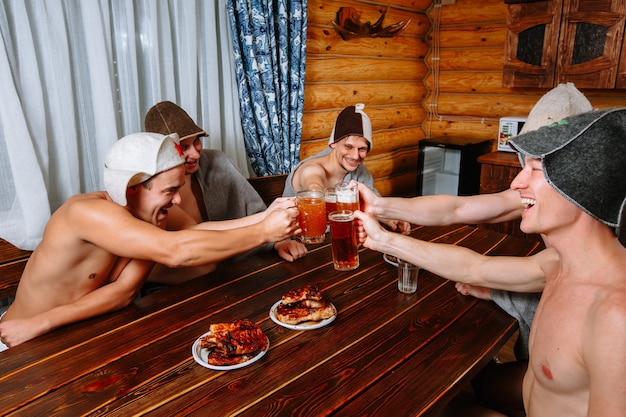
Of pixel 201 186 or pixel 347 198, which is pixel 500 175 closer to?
pixel 201 186

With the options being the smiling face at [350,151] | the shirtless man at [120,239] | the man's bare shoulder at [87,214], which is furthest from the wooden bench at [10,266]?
the smiling face at [350,151]

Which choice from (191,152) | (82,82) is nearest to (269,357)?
(191,152)

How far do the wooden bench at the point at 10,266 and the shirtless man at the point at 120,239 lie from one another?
262 mm

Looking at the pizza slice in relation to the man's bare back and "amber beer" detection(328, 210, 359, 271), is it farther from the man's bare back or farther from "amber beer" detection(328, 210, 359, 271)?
the man's bare back

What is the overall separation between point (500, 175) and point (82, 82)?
3.81 metres

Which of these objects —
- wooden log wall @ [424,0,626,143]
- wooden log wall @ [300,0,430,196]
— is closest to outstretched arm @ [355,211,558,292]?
wooden log wall @ [300,0,430,196]

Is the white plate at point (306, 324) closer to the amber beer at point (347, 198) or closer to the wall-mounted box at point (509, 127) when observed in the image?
the amber beer at point (347, 198)

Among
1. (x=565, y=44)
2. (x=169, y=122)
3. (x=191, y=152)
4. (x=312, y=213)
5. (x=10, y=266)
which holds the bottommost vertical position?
(x=10, y=266)

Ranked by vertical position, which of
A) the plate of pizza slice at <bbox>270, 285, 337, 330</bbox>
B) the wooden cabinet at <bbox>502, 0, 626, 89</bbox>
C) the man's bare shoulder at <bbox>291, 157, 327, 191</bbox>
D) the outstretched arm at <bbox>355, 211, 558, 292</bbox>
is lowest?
the plate of pizza slice at <bbox>270, 285, 337, 330</bbox>

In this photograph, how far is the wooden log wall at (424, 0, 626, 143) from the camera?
5070 millimetres

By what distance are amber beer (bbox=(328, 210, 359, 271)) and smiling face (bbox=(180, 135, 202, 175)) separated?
122 centimetres

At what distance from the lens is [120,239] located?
5.89 feet

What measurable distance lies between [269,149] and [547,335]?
2768 millimetres

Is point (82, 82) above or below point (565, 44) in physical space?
below
